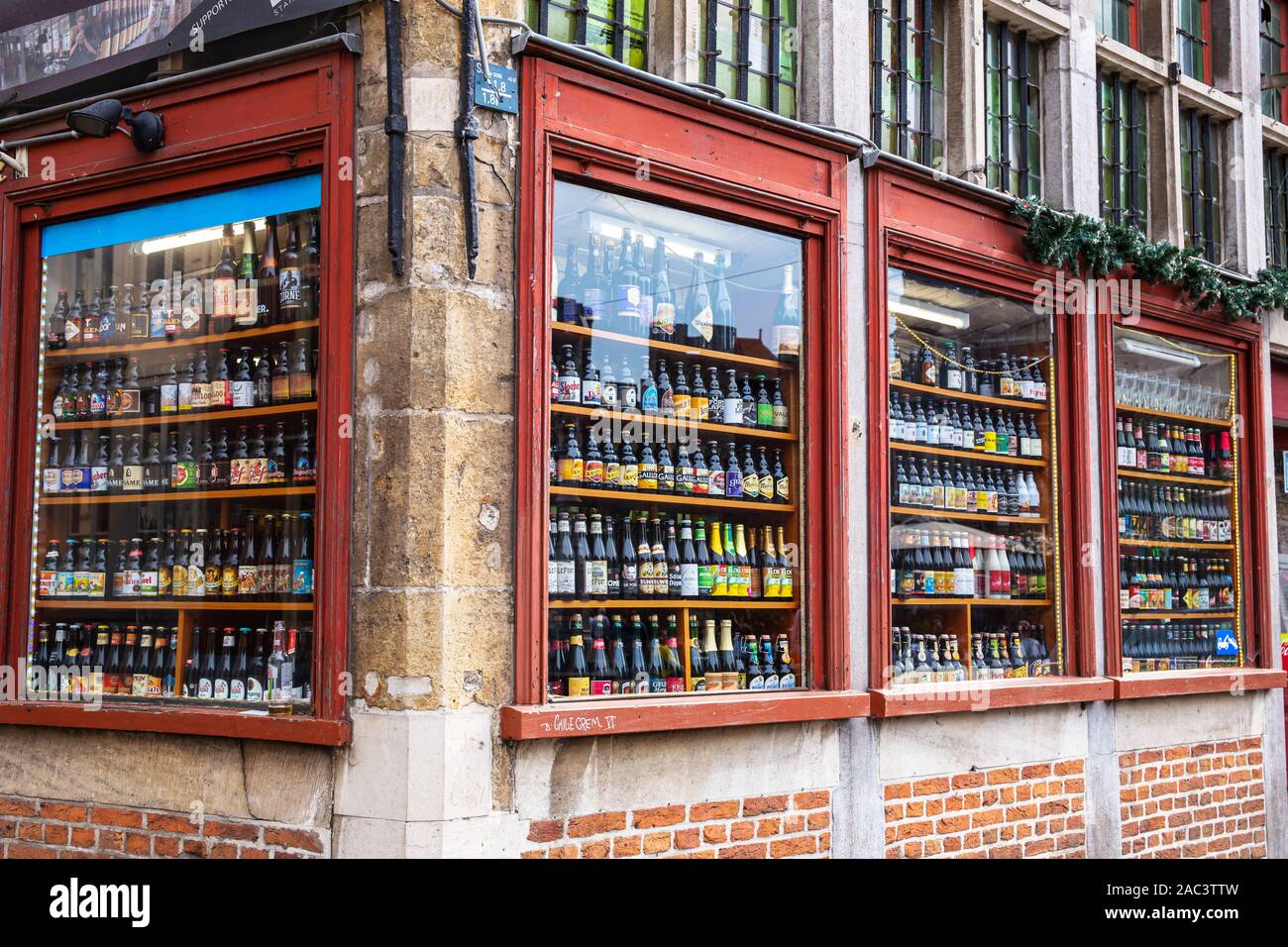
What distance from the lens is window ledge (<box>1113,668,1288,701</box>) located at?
306 inches

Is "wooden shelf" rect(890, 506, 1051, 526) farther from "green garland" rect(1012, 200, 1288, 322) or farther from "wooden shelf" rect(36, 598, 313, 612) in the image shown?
"wooden shelf" rect(36, 598, 313, 612)

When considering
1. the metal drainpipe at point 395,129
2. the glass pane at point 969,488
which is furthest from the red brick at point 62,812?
the glass pane at point 969,488

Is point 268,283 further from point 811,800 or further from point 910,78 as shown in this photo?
point 910,78

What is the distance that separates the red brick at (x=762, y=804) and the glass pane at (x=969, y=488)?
1068 millimetres

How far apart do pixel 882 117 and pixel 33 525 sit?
4835 mm

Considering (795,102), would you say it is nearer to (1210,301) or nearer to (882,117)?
(882,117)

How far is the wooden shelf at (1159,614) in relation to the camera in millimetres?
8312

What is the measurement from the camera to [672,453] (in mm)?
6297

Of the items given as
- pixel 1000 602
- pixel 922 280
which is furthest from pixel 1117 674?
pixel 922 280

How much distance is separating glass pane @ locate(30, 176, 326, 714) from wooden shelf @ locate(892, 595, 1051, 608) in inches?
127

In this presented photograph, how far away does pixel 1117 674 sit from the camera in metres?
7.78

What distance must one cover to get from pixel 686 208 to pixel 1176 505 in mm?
4494

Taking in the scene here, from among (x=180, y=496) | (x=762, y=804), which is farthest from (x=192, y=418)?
(x=762, y=804)

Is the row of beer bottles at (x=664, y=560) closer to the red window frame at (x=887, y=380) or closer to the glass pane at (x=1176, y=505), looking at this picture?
the red window frame at (x=887, y=380)
